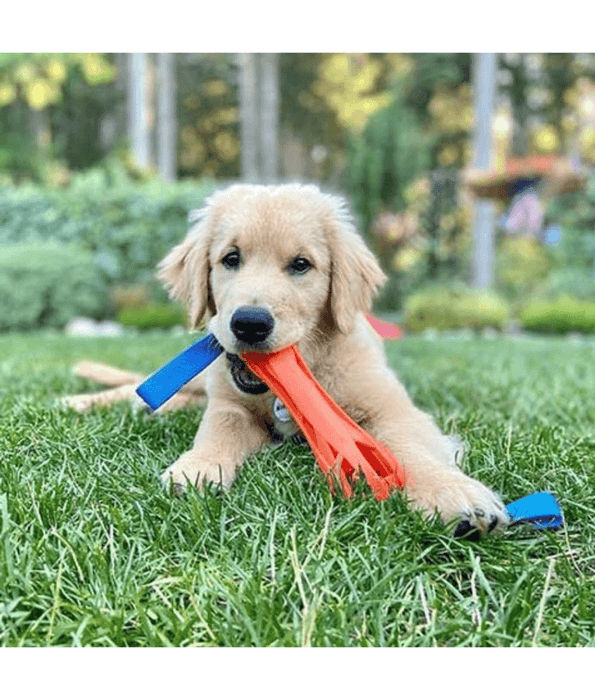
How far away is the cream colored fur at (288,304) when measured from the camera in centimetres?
223

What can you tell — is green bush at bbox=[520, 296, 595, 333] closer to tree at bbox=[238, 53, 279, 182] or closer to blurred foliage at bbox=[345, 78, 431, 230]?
blurred foliage at bbox=[345, 78, 431, 230]

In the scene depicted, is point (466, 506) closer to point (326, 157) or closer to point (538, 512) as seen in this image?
point (538, 512)

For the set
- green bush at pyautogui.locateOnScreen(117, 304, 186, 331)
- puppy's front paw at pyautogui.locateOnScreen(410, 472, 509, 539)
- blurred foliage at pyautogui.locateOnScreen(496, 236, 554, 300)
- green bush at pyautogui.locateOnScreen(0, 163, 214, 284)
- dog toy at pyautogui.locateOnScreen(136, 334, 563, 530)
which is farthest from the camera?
blurred foliage at pyautogui.locateOnScreen(496, 236, 554, 300)

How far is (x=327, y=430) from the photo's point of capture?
6.93 ft

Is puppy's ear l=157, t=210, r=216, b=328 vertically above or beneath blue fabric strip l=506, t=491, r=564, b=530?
above

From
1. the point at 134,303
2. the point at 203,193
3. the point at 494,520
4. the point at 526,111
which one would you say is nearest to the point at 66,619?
the point at 494,520

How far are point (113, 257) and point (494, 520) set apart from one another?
1075cm

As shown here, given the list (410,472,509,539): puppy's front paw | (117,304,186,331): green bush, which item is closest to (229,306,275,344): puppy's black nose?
(410,472,509,539): puppy's front paw

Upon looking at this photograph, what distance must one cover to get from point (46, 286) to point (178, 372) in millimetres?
9017

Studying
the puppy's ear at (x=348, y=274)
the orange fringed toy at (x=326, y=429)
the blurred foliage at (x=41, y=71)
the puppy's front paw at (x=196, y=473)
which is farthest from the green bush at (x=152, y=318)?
the puppy's front paw at (x=196, y=473)

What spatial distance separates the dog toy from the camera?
1911mm

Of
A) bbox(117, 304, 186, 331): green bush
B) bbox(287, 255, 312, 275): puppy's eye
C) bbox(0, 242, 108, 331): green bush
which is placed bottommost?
bbox(117, 304, 186, 331): green bush
